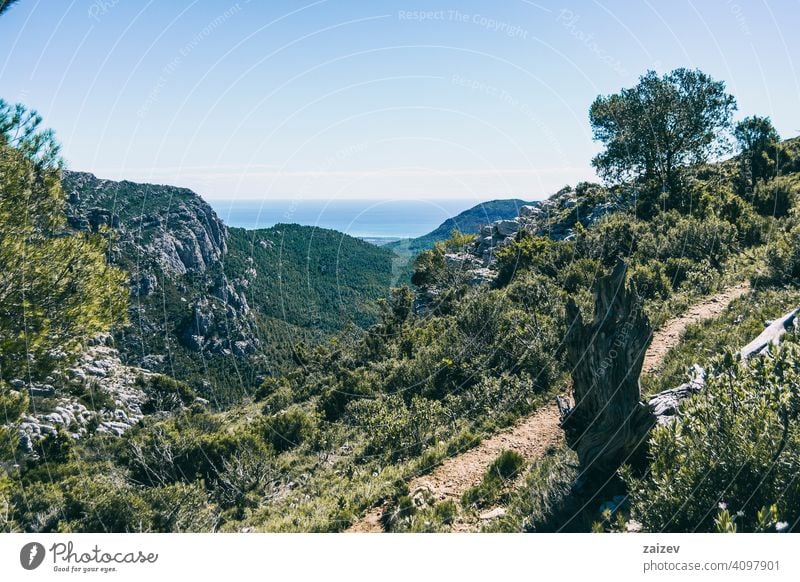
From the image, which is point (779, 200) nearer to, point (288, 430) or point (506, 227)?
point (506, 227)

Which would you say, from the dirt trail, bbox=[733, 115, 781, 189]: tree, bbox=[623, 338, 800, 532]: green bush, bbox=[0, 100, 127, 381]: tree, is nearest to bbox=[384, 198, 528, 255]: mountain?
bbox=[733, 115, 781, 189]: tree

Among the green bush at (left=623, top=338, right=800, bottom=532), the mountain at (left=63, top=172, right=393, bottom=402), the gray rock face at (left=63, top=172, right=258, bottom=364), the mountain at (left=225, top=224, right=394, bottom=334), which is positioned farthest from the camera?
the mountain at (left=225, top=224, right=394, bottom=334)

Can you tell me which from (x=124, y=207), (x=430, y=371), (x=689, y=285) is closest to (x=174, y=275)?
(x=124, y=207)

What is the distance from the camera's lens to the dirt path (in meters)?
12.0

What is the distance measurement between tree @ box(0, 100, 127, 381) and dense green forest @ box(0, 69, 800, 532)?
0.18 feet

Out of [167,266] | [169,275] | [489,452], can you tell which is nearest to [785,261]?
[489,452]

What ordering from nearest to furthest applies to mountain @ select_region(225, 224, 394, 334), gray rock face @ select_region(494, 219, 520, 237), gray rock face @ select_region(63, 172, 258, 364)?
gray rock face @ select_region(494, 219, 520, 237), gray rock face @ select_region(63, 172, 258, 364), mountain @ select_region(225, 224, 394, 334)

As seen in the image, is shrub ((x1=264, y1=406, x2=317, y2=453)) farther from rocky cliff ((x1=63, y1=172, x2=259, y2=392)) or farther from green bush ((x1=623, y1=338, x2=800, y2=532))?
rocky cliff ((x1=63, y1=172, x2=259, y2=392))

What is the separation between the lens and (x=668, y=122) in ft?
109

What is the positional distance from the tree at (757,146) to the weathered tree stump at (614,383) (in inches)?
1577

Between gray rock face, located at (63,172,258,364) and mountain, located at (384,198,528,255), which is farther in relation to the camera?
mountain, located at (384,198,528,255)

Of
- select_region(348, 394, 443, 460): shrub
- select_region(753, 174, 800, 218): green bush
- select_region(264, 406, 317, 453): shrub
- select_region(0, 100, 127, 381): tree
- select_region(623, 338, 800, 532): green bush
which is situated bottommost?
select_region(264, 406, 317, 453): shrub

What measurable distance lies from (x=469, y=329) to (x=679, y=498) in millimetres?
13284
